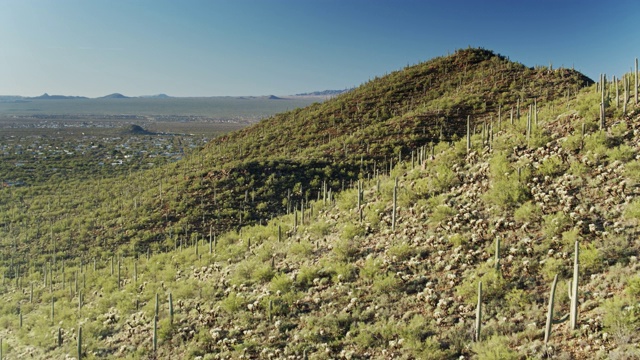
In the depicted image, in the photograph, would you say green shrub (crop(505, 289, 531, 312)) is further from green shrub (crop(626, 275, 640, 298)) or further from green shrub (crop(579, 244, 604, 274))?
green shrub (crop(626, 275, 640, 298))

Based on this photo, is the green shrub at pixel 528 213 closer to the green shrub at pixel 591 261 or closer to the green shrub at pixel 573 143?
the green shrub at pixel 591 261

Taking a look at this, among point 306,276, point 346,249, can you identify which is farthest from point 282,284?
point 346,249

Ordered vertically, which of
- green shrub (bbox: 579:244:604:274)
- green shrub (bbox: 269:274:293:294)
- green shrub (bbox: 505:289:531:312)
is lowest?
green shrub (bbox: 269:274:293:294)

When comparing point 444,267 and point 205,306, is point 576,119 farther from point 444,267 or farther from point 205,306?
point 205,306

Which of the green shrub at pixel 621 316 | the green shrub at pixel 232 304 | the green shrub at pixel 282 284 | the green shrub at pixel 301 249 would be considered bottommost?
the green shrub at pixel 232 304

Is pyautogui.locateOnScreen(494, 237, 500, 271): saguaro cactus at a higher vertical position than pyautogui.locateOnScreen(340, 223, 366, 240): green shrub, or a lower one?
higher

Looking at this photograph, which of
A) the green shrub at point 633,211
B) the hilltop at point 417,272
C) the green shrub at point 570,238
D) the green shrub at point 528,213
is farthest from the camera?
the green shrub at point 528,213

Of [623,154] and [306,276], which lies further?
[306,276]

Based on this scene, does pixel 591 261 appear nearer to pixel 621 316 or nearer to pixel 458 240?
pixel 621 316

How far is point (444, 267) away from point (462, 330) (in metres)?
2.61

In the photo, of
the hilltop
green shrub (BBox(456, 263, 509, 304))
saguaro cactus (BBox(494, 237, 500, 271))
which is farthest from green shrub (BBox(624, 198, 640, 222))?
green shrub (BBox(456, 263, 509, 304))

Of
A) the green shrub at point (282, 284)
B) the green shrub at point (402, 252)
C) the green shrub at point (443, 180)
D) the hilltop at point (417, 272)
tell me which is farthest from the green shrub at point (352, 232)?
the green shrub at point (443, 180)

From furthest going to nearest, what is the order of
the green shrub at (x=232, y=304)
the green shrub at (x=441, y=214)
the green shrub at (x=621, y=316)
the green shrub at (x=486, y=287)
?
the green shrub at (x=441, y=214)
the green shrub at (x=232, y=304)
the green shrub at (x=486, y=287)
the green shrub at (x=621, y=316)

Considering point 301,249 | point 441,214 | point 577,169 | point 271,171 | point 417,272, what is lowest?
point 301,249
